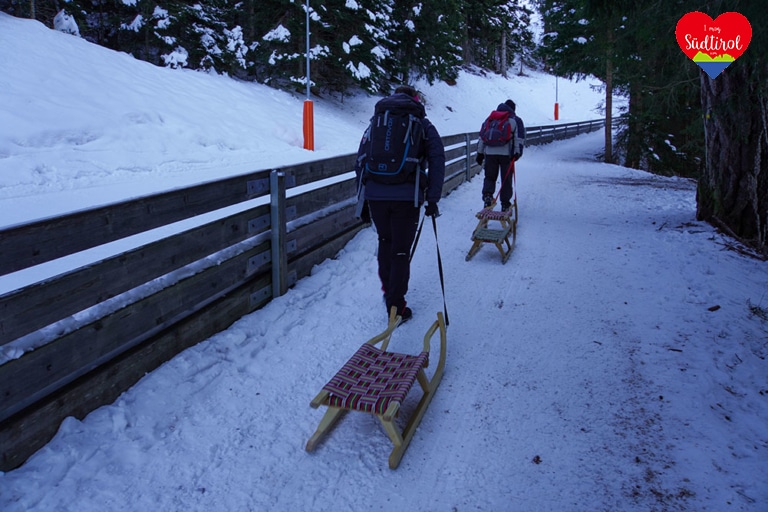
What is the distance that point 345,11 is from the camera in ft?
66.3

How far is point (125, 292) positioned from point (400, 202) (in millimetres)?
2165

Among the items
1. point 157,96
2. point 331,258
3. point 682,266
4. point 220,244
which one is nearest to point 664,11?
point 682,266

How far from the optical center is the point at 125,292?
11.9ft

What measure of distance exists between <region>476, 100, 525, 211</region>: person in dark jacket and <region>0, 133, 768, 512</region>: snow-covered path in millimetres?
2920

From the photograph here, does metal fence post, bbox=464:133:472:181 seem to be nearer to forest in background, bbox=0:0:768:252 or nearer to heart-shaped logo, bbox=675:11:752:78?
forest in background, bbox=0:0:768:252

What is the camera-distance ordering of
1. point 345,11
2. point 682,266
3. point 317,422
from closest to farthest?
1. point 317,422
2. point 682,266
3. point 345,11

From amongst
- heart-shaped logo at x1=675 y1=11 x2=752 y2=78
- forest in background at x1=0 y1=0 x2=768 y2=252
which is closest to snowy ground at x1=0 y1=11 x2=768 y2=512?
heart-shaped logo at x1=675 y1=11 x2=752 y2=78

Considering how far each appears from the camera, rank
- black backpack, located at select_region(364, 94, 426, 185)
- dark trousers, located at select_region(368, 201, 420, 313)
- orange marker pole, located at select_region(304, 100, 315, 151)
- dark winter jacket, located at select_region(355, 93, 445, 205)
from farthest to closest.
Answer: orange marker pole, located at select_region(304, 100, 315, 151) → dark trousers, located at select_region(368, 201, 420, 313) → dark winter jacket, located at select_region(355, 93, 445, 205) → black backpack, located at select_region(364, 94, 426, 185)

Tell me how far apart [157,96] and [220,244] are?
12294mm

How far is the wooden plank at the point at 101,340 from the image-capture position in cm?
285

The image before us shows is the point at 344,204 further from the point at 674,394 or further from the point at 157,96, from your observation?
the point at 157,96

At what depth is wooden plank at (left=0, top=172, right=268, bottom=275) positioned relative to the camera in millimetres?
2920

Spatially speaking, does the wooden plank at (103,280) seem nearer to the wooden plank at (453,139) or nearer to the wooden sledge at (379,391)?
the wooden sledge at (379,391)

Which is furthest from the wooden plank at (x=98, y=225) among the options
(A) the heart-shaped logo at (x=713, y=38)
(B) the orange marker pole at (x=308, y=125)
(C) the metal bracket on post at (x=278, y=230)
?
(B) the orange marker pole at (x=308, y=125)
